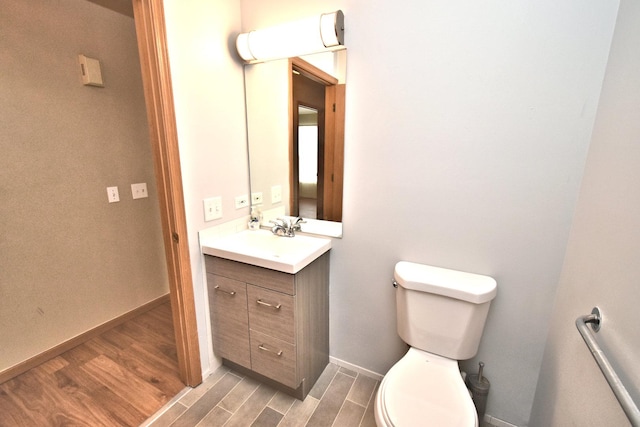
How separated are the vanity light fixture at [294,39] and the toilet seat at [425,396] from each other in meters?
1.59

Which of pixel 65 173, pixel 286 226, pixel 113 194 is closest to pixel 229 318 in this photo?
pixel 286 226

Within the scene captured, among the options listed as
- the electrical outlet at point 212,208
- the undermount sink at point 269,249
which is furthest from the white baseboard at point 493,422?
the electrical outlet at point 212,208

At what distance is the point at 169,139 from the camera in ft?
4.33

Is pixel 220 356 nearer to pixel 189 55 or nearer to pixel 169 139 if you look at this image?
pixel 169 139

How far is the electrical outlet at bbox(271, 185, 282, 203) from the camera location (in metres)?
1.88

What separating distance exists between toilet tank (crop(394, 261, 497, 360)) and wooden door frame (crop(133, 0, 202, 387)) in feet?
3.75

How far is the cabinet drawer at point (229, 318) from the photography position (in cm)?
155

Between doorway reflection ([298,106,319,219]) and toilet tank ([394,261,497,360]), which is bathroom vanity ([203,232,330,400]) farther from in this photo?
toilet tank ([394,261,497,360])

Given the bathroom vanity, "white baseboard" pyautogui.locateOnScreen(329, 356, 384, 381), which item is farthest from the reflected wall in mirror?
"white baseboard" pyautogui.locateOnScreen(329, 356, 384, 381)

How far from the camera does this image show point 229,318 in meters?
1.61

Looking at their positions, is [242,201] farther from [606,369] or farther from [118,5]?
[606,369]

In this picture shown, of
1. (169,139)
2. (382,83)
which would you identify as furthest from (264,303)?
(382,83)

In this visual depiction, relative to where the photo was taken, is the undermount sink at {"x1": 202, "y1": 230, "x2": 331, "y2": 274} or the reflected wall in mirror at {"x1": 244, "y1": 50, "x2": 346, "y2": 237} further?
the reflected wall in mirror at {"x1": 244, "y1": 50, "x2": 346, "y2": 237}

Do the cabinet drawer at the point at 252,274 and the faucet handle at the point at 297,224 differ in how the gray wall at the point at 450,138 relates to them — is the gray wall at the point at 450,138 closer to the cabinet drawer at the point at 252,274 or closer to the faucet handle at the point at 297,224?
the cabinet drawer at the point at 252,274
